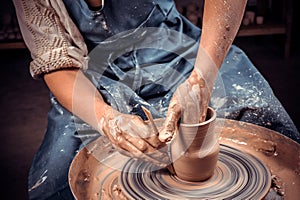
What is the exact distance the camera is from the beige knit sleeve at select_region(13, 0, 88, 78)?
178cm

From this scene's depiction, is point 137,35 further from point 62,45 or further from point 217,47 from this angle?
point 217,47

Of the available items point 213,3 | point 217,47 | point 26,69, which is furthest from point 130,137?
point 26,69

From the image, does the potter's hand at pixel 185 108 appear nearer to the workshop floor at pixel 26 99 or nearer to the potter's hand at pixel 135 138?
the potter's hand at pixel 135 138

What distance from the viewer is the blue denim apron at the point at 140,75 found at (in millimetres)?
1820

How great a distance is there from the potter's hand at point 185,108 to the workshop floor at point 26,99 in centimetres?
156

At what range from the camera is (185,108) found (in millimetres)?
1380

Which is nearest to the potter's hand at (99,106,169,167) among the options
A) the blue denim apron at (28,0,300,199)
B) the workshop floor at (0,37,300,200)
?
the blue denim apron at (28,0,300,199)

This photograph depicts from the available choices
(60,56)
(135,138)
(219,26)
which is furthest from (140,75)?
(135,138)

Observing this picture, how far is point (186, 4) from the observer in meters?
4.48

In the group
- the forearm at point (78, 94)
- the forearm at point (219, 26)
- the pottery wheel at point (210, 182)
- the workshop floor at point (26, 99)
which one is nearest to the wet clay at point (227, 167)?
the pottery wheel at point (210, 182)

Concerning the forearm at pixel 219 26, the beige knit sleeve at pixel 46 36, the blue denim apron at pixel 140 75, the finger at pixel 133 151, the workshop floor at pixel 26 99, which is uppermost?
the forearm at pixel 219 26

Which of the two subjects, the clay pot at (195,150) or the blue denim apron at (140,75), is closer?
the clay pot at (195,150)

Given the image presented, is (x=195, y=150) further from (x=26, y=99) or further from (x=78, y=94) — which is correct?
(x=26, y=99)

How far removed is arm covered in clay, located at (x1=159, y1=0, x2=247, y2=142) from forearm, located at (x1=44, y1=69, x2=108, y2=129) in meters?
0.31
